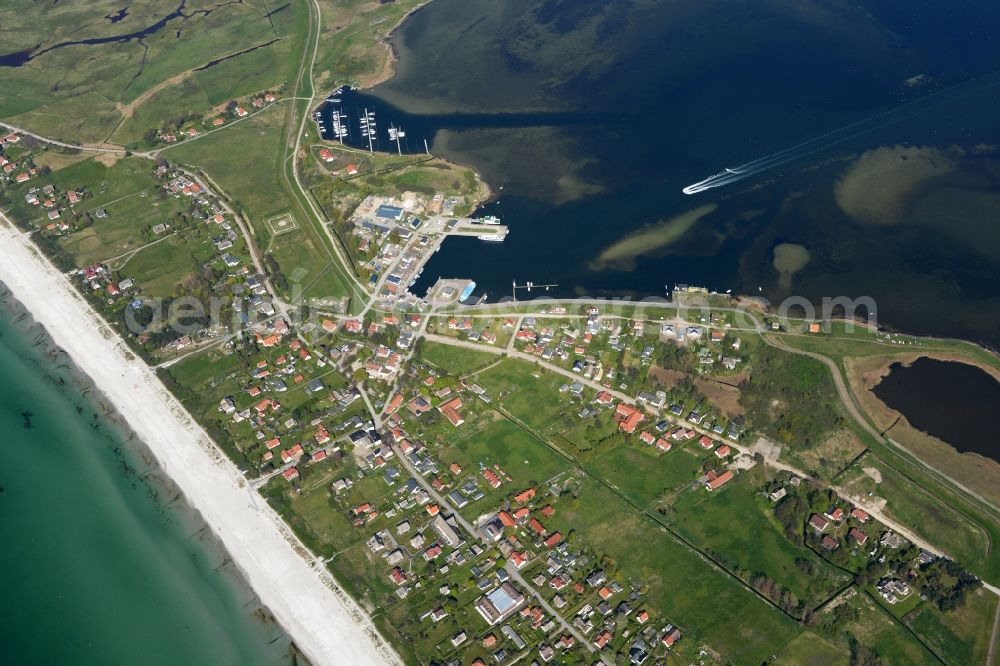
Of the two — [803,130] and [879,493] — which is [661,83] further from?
Answer: [879,493]

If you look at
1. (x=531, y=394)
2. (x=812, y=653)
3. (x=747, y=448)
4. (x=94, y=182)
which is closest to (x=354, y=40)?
(x=94, y=182)

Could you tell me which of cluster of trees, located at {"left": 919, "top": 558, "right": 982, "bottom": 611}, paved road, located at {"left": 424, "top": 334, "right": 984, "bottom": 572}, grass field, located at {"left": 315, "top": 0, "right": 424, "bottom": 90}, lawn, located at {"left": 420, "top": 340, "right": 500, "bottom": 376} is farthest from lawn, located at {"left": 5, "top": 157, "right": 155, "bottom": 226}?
cluster of trees, located at {"left": 919, "top": 558, "right": 982, "bottom": 611}

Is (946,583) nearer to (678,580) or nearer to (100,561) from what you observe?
(678,580)

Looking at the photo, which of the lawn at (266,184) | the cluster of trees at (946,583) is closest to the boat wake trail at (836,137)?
the lawn at (266,184)

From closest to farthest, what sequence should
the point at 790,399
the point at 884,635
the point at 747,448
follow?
the point at 884,635 → the point at 747,448 → the point at 790,399

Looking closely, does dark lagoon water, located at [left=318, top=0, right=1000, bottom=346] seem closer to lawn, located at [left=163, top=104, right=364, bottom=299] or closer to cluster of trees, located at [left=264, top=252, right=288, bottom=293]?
lawn, located at [left=163, top=104, right=364, bottom=299]

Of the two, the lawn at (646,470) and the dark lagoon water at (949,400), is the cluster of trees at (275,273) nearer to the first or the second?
the lawn at (646,470)
